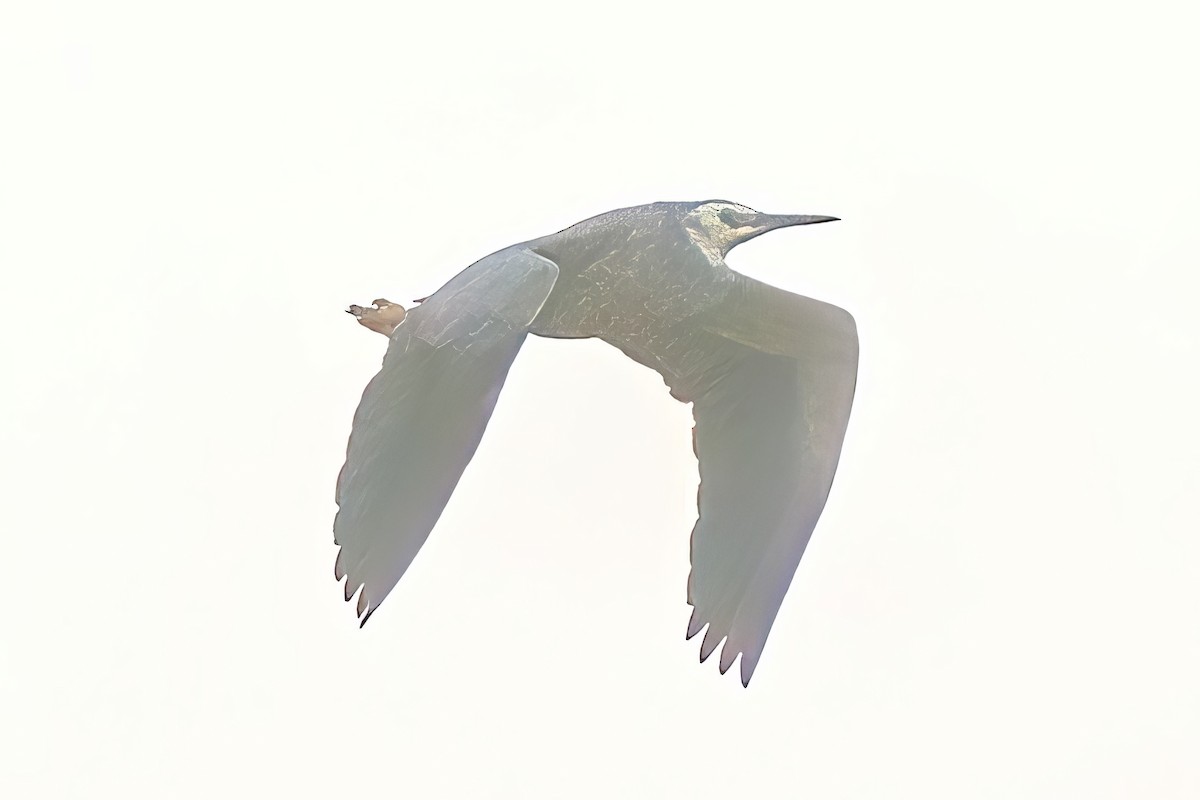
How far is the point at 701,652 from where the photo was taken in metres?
4.09

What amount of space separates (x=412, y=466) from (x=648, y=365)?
35.6 inches

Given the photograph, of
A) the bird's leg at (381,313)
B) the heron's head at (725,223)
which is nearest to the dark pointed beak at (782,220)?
the heron's head at (725,223)

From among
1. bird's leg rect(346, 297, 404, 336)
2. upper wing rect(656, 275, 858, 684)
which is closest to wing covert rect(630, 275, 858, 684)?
upper wing rect(656, 275, 858, 684)

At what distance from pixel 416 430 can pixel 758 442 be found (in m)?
1.01

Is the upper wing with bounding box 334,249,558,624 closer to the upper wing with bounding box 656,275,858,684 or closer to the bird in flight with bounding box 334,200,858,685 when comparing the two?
the bird in flight with bounding box 334,200,858,685

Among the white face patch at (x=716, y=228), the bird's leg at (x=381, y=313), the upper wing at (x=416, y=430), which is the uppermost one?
the white face patch at (x=716, y=228)

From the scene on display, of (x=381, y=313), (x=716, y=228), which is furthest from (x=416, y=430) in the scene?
(x=716, y=228)

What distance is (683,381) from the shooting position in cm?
436

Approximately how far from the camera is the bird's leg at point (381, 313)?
14.3ft

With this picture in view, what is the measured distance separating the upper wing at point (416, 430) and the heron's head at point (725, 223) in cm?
50

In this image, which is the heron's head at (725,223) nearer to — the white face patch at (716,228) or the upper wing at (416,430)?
the white face patch at (716,228)

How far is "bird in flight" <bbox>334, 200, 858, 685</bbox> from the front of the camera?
3.68 m

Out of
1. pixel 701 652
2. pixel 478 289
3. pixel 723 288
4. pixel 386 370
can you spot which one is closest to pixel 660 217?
pixel 723 288

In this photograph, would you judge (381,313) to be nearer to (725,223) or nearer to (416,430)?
(416,430)
